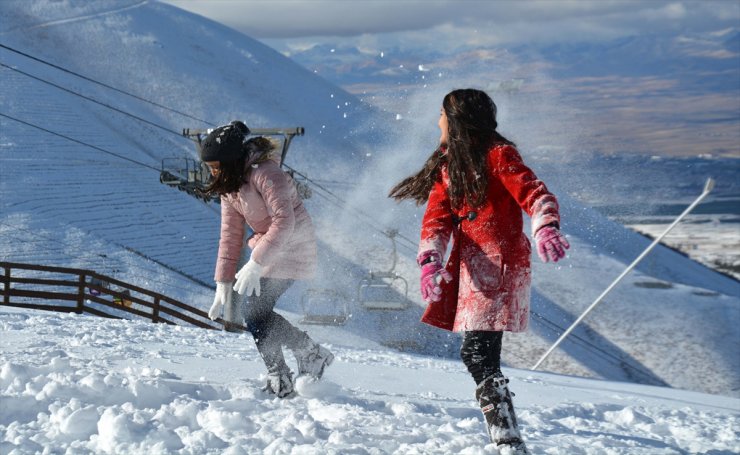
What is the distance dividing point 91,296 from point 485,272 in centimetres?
1296

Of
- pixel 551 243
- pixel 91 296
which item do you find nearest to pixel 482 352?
pixel 551 243

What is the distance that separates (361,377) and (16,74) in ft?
189

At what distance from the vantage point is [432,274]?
449 cm

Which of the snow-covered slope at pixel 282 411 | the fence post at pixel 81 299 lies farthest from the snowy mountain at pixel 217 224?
the fence post at pixel 81 299

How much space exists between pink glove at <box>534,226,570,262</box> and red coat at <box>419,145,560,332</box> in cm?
17

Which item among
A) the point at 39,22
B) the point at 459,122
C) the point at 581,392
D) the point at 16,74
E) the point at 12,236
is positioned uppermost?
the point at 39,22

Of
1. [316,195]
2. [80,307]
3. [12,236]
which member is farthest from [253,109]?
[80,307]

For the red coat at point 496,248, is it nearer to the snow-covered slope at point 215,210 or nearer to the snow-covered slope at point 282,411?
the snow-covered slope at point 282,411

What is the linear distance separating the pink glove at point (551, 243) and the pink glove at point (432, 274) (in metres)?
0.57

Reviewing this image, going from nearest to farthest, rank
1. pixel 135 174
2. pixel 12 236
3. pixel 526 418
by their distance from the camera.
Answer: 1. pixel 526 418
2. pixel 12 236
3. pixel 135 174

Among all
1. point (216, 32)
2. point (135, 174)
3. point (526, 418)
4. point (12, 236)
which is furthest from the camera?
point (216, 32)

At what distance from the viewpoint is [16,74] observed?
57.7 metres

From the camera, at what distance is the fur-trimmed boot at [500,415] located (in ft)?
14.7

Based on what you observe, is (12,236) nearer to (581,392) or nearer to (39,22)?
(581,392)
